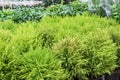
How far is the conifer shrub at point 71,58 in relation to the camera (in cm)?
290

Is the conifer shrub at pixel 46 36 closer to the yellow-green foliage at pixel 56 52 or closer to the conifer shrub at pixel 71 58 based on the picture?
the yellow-green foliage at pixel 56 52

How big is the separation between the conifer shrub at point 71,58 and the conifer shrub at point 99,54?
14 cm

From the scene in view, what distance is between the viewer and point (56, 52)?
2904 mm

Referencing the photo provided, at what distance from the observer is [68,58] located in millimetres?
2902

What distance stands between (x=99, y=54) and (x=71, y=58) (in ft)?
1.13

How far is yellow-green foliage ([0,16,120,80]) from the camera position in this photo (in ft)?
8.56

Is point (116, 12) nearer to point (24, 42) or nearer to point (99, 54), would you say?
point (99, 54)

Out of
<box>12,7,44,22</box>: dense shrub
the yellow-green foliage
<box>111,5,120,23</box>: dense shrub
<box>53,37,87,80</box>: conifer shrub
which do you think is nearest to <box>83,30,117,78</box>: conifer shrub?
the yellow-green foliage

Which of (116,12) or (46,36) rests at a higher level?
(46,36)

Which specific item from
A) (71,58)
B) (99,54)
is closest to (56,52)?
(71,58)

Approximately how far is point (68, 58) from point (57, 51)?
12 centimetres

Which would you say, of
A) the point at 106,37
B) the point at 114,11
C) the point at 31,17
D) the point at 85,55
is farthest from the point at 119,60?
the point at 31,17

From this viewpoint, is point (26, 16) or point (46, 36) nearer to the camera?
point (46, 36)

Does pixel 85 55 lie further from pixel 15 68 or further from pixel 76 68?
pixel 15 68
